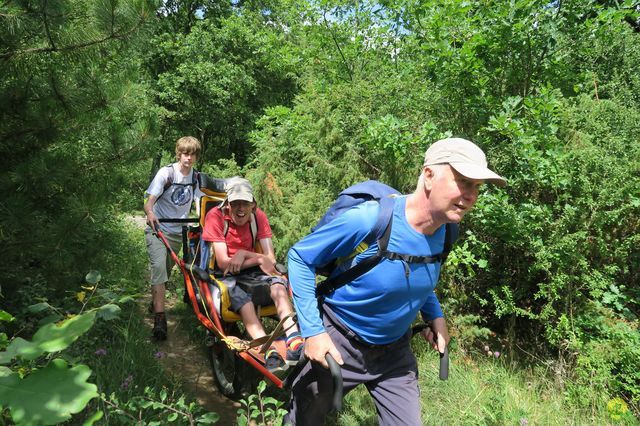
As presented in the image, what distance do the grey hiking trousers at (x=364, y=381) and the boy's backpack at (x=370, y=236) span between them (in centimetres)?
23

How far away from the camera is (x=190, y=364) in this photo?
4426 mm

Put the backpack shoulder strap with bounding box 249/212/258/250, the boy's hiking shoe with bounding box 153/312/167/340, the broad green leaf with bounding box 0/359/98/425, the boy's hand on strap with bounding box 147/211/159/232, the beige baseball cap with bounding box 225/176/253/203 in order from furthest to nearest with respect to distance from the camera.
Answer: the boy's hiking shoe with bounding box 153/312/167/340, the boy's hand on strap with bounding box 147/211/159/232, the backpack shoulder strap with bounding box 249/212/258/250, the beige baseball cap with bounding box 225/176/253/203, the broad green leaf with bounding box 0/359/98/425

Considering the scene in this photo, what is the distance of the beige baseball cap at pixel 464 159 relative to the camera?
1873mm

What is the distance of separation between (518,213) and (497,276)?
91 centimetres

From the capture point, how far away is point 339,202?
2.23 meters

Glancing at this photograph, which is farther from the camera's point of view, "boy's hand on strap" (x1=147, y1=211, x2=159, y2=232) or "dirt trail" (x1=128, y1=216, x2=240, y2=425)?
"boy's hand on strap" (x1=147, y1=211, x2=159, y2=232)

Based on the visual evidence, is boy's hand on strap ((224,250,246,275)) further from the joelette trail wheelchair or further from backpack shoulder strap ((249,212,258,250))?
backpack shoulder strap ((249,212,258,250))

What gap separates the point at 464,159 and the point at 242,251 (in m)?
2.56

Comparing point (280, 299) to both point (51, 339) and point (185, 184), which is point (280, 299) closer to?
point (185, 184)

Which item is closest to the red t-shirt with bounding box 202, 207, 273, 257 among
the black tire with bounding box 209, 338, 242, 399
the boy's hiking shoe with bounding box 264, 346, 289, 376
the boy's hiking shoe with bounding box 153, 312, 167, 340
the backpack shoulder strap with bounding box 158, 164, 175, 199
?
the black tire with bounding box 209, 338, 242, 399

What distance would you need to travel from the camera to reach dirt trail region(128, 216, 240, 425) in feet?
12.4

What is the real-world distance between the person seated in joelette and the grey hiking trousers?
1318mm

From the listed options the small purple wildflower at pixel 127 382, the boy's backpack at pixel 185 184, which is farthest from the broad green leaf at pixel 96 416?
the boy's backpack at pixel 185 184

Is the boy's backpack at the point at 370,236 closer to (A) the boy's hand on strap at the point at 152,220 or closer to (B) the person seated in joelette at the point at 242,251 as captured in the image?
(B) the person seated in joelette at the point at 242,251
